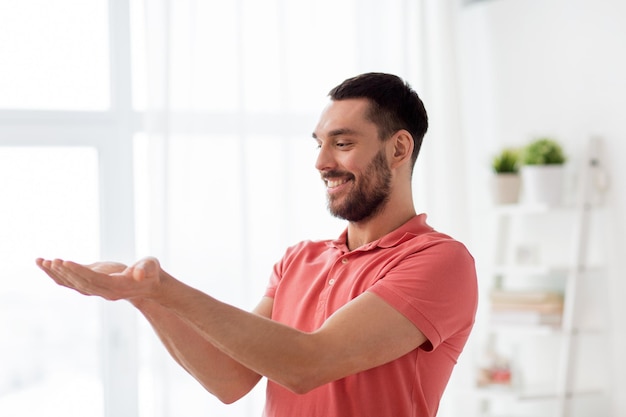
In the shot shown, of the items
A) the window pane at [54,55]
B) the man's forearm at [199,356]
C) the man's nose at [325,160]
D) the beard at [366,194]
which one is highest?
the window pane at [54,55]

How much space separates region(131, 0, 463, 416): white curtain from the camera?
128 inches

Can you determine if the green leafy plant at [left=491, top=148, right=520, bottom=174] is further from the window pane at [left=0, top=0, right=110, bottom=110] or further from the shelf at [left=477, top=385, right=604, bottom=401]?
the window pane at [left=0, top=0, right=110, bottom=110]

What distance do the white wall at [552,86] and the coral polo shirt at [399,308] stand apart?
1.71 m

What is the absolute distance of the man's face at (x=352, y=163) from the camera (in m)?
1.77

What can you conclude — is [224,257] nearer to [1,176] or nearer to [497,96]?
[1,176]

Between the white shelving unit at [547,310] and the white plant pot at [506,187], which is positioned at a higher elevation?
the white plant pot at [506,187]

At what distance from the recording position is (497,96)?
3.88 meters

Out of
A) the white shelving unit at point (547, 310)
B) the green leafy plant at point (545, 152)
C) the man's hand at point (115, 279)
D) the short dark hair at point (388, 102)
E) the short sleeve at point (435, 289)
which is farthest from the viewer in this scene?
the green leafy plant at point (545, 152)

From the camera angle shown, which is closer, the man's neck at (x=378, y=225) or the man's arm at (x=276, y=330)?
the man's arm at (x=276, y=330)

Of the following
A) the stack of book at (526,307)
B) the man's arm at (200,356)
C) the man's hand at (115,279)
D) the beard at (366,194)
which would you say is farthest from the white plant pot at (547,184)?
the man's hand at (115,279)

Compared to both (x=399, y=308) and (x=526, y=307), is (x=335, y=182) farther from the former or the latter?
(x=526, y=307)

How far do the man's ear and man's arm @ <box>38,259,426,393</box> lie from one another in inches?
13.9

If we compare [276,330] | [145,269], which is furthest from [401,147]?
[145,269]

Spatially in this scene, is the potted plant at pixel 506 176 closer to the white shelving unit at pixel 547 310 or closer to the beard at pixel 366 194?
the white shelving unit at pixel 547 310
